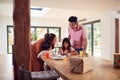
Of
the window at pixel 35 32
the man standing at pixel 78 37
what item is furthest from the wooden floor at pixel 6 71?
the window at pixel 35 32

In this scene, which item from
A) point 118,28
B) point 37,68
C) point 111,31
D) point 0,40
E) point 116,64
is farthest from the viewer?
point 0,40

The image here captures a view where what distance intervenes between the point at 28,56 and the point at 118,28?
4.34 metres

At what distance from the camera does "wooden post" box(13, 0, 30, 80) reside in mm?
2404

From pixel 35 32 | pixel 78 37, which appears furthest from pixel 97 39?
pixel 78 37

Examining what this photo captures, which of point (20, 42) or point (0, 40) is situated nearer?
point (20, 42)

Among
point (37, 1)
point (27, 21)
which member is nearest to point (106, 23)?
point (37, 1)

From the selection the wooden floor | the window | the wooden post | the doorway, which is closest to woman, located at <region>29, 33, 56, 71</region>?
the wooden post

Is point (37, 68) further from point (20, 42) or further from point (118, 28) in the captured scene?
point (118, 28)

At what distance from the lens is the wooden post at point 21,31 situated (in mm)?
Answer: 2404

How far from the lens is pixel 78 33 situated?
10.4ft

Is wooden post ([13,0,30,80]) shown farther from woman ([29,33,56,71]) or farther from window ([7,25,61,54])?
window ([7,25,61,54])

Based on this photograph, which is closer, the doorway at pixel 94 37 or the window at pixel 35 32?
the doorway at pixel 94 37

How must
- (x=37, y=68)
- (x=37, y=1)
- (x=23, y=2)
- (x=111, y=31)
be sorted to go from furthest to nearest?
(x=111, y=31), (x=37, y=1), (x=37, y=68), (x=23, y=2)

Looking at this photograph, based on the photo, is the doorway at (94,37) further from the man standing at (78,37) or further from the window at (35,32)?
the man standing at (78,37)
